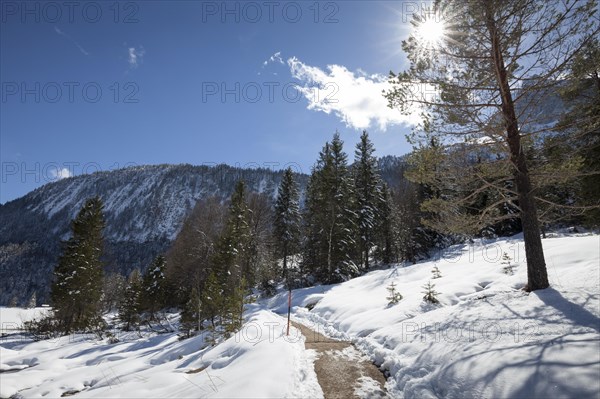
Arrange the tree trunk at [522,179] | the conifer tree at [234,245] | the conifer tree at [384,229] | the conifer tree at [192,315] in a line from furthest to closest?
the conifer tree at [384,229]
the conifer tree at [234,245]
the conifer tree at [192,315]
the tree trunk at [522,179]

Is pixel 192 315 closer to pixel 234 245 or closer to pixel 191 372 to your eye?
pixel 234 245

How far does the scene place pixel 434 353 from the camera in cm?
648

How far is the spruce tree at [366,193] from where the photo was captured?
3084 cm

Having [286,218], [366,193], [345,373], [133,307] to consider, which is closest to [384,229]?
[366,193]

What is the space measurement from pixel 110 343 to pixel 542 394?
2258 cm

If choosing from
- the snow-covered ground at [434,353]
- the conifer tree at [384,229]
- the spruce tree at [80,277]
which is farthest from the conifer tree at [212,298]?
the conifer tree at [384,229]

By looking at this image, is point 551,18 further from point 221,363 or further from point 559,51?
point 221,363

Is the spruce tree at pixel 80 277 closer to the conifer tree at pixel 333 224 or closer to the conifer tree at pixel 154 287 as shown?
the conifer tree at pixel 154 287

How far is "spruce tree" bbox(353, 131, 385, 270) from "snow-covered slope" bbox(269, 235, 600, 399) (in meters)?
18.2

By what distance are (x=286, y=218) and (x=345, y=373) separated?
2789cm

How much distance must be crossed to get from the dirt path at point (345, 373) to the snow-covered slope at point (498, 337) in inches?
12.8

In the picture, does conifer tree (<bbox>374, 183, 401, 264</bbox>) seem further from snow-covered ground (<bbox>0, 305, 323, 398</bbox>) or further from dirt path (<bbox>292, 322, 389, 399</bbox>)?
dirt path (<bbox>292, 322, 389, 399</bbox>)

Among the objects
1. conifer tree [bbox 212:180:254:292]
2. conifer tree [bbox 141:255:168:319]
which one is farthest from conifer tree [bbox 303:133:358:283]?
conifer tree [bbox 141:255:168:319]

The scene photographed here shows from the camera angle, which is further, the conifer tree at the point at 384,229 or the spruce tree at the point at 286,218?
the conifer tree at the point at 384,229
